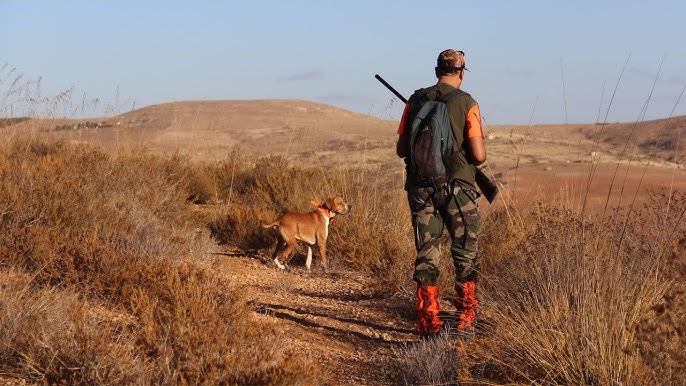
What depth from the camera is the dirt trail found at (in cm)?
615

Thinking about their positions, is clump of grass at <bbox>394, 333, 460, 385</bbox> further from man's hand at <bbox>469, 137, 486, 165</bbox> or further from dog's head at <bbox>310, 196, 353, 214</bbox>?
dog's head at <bbox>310, 196, 353, 214</bbox>

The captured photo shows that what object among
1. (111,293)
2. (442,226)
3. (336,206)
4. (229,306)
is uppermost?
(442,226)

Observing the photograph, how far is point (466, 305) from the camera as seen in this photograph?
20.7ft

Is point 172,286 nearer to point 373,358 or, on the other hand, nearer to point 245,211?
point 373,358

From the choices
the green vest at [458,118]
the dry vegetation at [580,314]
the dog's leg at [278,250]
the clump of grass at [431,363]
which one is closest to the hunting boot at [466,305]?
the dry vegetation at [580,314]

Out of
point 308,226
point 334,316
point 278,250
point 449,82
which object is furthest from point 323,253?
point 449,82

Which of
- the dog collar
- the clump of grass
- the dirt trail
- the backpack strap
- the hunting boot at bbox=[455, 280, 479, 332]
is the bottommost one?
the dirt trail

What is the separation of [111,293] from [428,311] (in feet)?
7.41

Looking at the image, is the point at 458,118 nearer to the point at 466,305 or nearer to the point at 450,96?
the point at 450,96

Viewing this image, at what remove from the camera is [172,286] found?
5.93 metres

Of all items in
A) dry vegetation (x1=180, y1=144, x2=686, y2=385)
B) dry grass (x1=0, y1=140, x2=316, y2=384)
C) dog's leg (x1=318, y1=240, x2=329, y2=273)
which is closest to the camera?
dry vegetation (x1=180, y1=144, x2=686, y2=385)

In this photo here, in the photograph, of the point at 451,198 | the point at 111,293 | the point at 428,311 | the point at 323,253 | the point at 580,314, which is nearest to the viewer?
the point at 580,314

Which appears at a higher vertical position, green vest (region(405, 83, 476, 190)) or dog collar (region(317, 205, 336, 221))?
green vest (region(405, 83, 476, 190))

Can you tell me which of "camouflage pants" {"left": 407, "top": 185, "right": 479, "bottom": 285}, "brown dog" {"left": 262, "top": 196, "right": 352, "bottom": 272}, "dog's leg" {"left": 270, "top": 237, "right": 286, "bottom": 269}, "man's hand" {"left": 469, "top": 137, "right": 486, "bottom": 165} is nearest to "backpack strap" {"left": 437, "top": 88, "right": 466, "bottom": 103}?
"man's hand" {"left": 469, "top": 137, "right": 486, "bottom": 165}
